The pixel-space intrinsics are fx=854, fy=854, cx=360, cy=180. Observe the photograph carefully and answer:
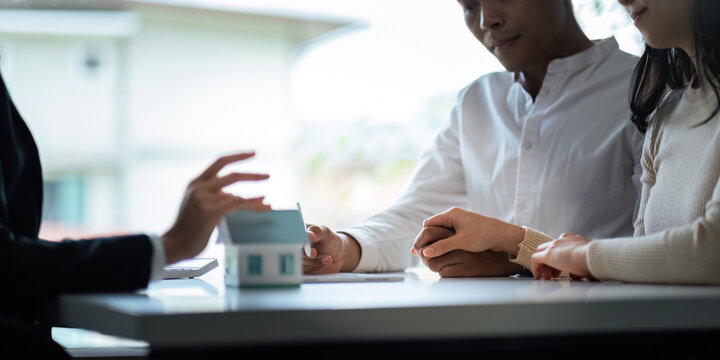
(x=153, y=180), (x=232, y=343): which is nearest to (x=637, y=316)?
(x=232, y=343)

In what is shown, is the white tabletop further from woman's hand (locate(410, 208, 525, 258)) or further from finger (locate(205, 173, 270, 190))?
woman's hand (locate(410, 208, 525, 258))

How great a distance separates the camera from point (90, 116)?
981 centimetres

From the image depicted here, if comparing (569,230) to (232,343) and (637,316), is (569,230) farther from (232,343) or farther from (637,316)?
(232,343)

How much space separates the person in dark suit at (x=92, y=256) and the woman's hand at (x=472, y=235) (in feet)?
1.48

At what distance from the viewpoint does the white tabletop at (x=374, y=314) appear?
2.75ft

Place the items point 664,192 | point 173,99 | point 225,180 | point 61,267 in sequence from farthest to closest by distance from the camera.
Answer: point 173,99 < point 664,192 < point 225,180 < point 61,267

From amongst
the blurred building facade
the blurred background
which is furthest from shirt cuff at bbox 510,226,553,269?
the blurred building facade

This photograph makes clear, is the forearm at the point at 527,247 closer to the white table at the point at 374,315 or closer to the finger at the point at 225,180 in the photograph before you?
the white table at the point at 374,315

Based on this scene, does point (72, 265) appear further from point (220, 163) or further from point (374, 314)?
point (374, 314)

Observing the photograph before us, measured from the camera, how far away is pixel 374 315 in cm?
89

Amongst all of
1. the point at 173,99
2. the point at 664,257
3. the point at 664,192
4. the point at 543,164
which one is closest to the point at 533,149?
the point at 543,164

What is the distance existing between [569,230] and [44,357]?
47.9 inches

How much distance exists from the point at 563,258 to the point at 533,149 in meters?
0.63

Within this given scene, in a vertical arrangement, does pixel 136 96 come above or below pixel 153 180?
above
